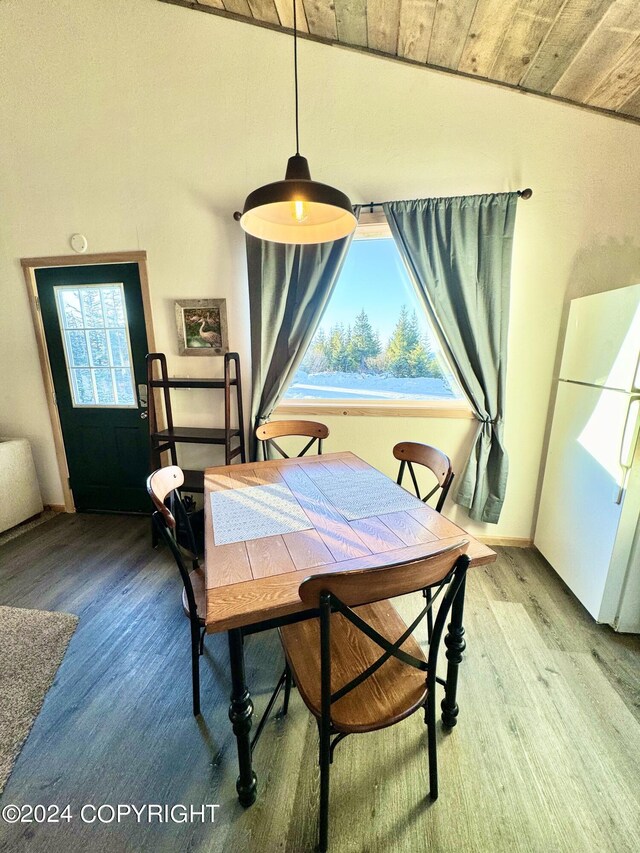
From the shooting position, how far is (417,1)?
5.61 feet

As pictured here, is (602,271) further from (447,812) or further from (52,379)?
(52,379)

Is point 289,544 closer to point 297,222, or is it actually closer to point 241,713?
point 241,713

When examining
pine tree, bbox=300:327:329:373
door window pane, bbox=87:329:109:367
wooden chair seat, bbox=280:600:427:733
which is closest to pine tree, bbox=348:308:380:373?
pine tree, bbox=300:327:329:373

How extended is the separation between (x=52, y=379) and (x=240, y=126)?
2408 millimetres

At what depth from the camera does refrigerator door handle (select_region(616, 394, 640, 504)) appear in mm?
1613

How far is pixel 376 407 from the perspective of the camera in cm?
256

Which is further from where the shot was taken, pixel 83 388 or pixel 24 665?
pixel 83 388

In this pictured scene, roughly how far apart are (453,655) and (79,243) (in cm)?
346

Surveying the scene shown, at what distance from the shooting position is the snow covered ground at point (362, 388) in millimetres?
2580

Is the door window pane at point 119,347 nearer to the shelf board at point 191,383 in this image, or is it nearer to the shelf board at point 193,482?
the shelf board at point 191,383

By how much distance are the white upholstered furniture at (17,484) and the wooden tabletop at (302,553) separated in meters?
2.30

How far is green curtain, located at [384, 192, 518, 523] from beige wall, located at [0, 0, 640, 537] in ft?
0.51

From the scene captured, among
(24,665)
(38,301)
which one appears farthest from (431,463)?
(38,301)

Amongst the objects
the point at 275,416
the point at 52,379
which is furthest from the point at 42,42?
the point at 275,416
